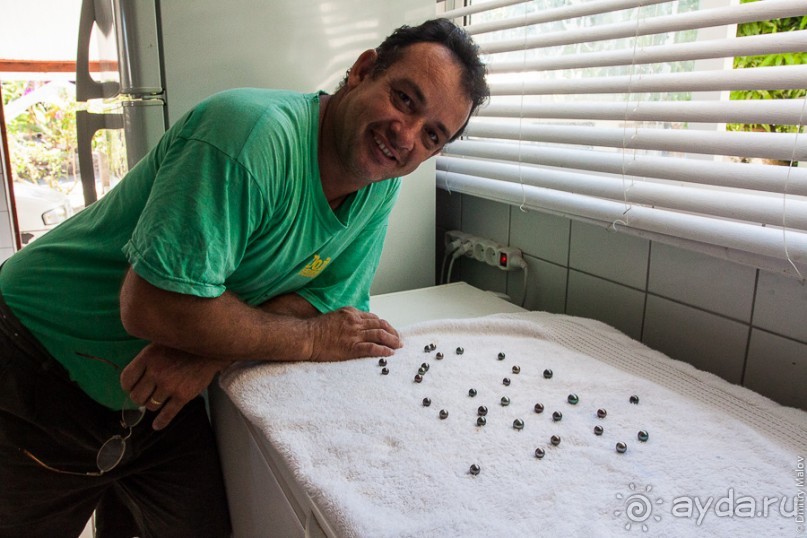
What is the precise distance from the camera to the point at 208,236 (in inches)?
30.9

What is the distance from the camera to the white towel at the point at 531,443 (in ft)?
2.03

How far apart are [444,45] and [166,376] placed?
0.71 meters

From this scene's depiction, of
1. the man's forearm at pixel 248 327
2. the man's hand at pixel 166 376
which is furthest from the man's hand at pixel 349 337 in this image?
the man's hand at pixel 166 376

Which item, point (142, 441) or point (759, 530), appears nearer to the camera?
point (759, 530)

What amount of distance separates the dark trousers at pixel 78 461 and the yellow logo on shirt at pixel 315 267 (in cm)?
38

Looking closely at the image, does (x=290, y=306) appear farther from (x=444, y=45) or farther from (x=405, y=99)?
(x=444, y=45)

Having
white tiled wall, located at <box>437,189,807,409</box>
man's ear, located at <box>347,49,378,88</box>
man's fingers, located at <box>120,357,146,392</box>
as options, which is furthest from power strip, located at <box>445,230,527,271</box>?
man's fingers, located at <box>120,357,146,392</box>

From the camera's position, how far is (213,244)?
2.61 feet

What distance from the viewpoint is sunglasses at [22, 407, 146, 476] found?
1.09 meters

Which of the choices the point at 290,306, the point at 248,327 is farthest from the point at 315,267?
the point at 248,327

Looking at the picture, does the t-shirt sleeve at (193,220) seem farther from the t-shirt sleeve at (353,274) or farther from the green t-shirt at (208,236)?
A: the t-shirt sleeve at (353,274)

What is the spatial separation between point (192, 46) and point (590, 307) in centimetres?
100

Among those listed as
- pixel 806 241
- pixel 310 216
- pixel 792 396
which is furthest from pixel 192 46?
pixel 792 396

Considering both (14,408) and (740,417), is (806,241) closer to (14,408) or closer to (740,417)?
(740,417)
